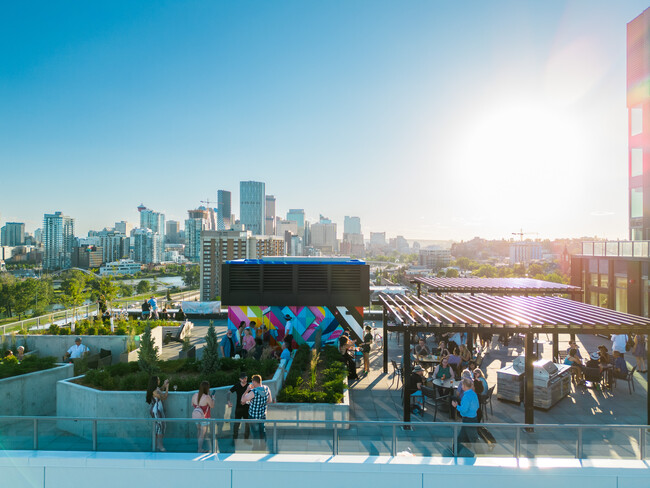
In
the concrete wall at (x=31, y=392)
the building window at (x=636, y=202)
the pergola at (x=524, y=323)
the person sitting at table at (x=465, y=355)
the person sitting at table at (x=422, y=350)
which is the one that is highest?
the building window at (x=636, y=202)

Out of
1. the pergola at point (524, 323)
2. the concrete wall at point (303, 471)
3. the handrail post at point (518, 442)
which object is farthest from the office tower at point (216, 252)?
the handrail post at point (518, 442)

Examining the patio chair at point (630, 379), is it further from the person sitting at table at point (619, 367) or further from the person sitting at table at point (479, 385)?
the person sitting at table at point (479, 385)

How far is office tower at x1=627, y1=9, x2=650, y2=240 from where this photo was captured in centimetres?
2545

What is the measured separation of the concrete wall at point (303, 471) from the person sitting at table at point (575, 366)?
5.27m

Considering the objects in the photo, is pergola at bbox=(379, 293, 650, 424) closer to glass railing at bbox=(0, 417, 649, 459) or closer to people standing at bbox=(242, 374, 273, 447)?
glass railing at bbox=(0, 417, 649, 459)

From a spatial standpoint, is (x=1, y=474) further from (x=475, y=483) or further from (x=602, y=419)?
(x=602, y=419)

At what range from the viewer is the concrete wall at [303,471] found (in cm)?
599

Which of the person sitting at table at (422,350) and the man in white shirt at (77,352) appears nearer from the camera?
the man in white shirt at (77,352)

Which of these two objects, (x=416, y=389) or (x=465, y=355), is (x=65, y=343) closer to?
(x=416, y=389)

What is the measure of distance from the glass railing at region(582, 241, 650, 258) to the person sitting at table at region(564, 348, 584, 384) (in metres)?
10.8

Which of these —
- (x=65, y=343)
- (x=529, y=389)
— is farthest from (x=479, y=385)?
(x=65, y=343)

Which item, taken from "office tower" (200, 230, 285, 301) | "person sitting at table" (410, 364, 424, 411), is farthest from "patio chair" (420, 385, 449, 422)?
"office tower" (200, 230, 285, 301)

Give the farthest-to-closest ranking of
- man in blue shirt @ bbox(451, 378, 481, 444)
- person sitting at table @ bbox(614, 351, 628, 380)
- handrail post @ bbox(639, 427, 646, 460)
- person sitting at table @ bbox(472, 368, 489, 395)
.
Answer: person sitting at table @ bbox(614, 351, 628, 380) < person sitting at table @ bbox(472, 368, 489, 395) < man in blue shirt @ bbox(451, 378, 481, 444) < handrail post @ bbox(639, 427, 646, 460)

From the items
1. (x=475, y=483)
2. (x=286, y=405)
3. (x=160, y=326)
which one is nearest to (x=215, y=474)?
(x=286, y=405)
